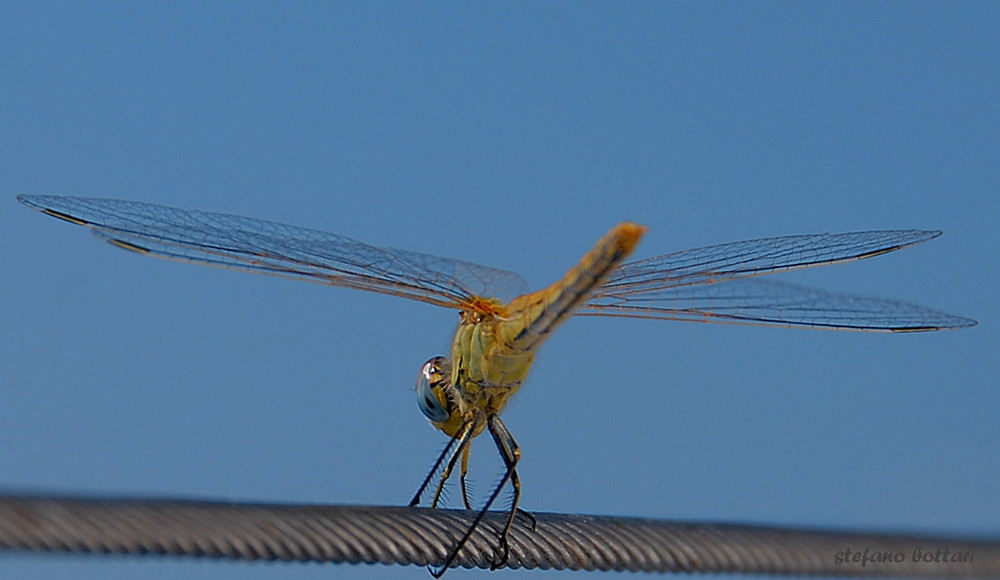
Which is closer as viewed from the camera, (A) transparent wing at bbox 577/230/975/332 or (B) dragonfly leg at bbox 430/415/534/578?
(B) dragonfly leg at bbox 430/415/534/578

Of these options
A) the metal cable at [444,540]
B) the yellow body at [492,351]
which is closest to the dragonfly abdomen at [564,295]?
the yellow body at [492,351]

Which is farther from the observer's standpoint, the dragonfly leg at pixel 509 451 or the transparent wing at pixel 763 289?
the transparent wing at pixel 763 289

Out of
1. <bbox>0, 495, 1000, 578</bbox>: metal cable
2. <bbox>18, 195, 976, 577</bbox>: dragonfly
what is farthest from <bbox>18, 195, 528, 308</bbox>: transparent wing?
<bbox>0, 495, 1000, 578</bbox>: metal cable

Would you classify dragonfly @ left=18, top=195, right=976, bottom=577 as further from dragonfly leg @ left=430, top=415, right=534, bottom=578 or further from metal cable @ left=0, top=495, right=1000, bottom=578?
metal cable @ left=0, top=495, right=1000, bottom=578

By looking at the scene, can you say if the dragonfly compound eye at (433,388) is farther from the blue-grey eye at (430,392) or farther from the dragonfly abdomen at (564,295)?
the dragonfly abdomen at (564,295)

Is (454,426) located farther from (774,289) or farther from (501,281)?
(774,289)

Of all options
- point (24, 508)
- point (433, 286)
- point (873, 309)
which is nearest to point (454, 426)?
point (433, 286)

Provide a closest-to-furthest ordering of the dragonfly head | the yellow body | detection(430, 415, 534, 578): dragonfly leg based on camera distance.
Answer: detection(430, 415, 534, 578): dragonfly leg, the yellow body, the dragonfly head
